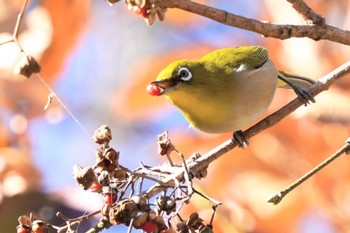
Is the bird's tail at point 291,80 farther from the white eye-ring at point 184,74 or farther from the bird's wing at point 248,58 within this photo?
the white eye-ring at point 184,74

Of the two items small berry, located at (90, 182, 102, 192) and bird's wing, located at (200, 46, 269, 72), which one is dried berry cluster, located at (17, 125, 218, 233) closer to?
small berry, located at (90, 182, 102, 192)

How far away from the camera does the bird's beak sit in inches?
55.7

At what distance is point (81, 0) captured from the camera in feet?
6.05

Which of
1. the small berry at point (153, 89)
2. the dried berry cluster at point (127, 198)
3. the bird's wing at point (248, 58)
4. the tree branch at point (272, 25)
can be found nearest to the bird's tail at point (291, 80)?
the bird's wing at point (248, 58)

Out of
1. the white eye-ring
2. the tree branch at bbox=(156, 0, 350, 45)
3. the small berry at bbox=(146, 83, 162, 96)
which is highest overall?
the white eye-ring

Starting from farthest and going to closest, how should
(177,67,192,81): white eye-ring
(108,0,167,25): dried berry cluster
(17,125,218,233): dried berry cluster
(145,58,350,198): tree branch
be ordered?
1. (177,67,192,81): white eye-ring
2. (145,58,350,198): tree branch
3. (17,125,218,233): dried berry cluster
4. (108,0,167,25): dried berry cluster

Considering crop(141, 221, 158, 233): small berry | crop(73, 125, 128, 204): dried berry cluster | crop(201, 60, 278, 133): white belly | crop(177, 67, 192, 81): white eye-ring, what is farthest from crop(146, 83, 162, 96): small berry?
crop(141, 221, 158, 233): small berry

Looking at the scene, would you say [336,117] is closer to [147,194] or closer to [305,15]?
[305,15]

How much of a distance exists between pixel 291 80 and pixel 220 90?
10.3 inches

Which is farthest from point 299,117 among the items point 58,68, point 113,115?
point 113,115

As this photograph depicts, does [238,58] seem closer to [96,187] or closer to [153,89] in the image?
[153,89]

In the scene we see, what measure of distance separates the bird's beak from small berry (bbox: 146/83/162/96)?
1 cm

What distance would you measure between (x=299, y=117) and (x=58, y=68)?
0.63 m

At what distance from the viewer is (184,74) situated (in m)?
1.51
